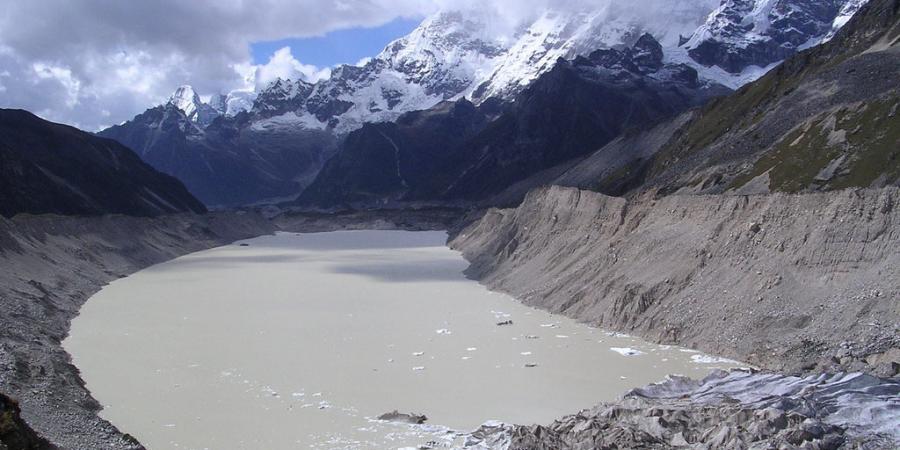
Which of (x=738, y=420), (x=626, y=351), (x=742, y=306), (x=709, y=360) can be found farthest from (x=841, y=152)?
(x=738, y=420)

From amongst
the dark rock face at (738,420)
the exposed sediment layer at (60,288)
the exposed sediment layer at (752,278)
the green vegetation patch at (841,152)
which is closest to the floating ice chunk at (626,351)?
the exposed sediment layer at (752,278)

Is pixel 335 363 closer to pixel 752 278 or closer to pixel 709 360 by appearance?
pixel 709 360

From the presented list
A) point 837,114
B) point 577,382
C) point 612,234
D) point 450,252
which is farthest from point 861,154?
point 450,252

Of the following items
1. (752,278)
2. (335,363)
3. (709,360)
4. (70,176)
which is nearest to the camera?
(709,360)

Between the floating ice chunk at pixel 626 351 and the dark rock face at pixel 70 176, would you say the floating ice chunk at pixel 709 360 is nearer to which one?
the floating ice chunk at pixel 626 351

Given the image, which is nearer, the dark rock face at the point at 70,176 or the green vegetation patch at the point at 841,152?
the green vegetation patch at the point at 841,152
